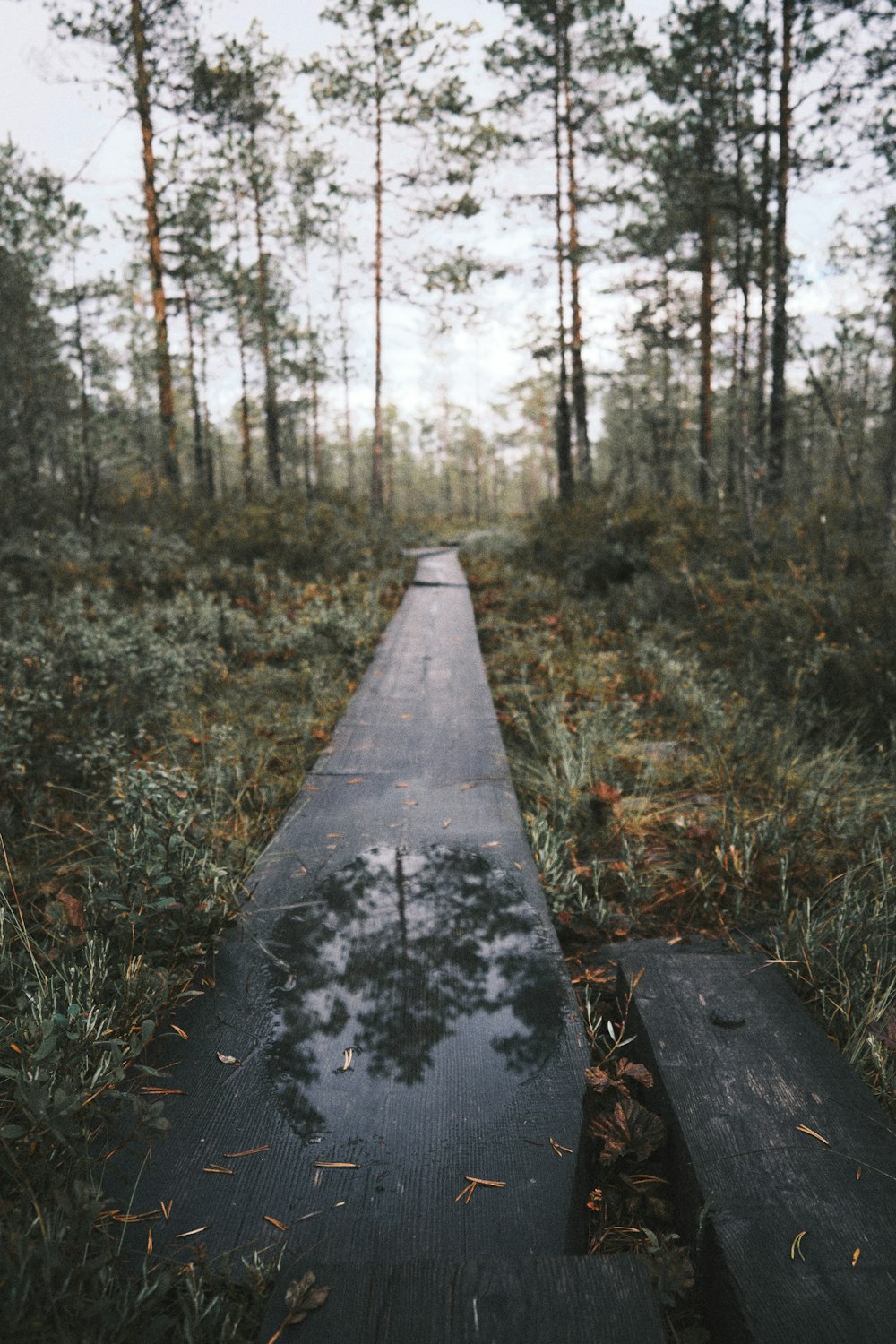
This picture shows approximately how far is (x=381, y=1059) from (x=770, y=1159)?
857 millimetres

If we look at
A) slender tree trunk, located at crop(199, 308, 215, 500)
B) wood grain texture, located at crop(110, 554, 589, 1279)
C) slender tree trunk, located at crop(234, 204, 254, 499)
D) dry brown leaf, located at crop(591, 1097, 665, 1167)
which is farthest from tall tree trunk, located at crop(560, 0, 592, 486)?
slender tree trunk, located at crop(199, 308, 215, 500)

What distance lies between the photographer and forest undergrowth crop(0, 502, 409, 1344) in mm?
1070

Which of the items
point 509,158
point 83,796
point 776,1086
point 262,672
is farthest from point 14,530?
point 509,158

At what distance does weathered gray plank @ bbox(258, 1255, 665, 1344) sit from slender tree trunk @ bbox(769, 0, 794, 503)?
31.3 feet

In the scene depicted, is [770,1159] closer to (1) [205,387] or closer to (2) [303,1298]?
(2) [303,1298]

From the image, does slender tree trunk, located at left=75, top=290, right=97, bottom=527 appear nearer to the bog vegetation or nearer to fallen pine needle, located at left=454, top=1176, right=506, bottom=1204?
the bog vegetation

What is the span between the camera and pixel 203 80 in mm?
11586

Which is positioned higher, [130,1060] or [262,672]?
[262,672]

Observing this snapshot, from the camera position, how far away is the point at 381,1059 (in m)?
1.58

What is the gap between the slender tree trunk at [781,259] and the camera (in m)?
9.84

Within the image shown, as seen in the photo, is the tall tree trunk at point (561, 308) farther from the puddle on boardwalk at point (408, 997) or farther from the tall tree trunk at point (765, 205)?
the puddle on boardwalk at point (408, 997)

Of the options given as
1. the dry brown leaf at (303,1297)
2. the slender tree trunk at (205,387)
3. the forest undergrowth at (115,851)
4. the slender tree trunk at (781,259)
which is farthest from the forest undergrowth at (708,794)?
the slender tree trunk at (205,387)

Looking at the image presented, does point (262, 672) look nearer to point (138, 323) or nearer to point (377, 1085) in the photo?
point (377, 1085)

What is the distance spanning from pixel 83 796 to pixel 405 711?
6.15ft
